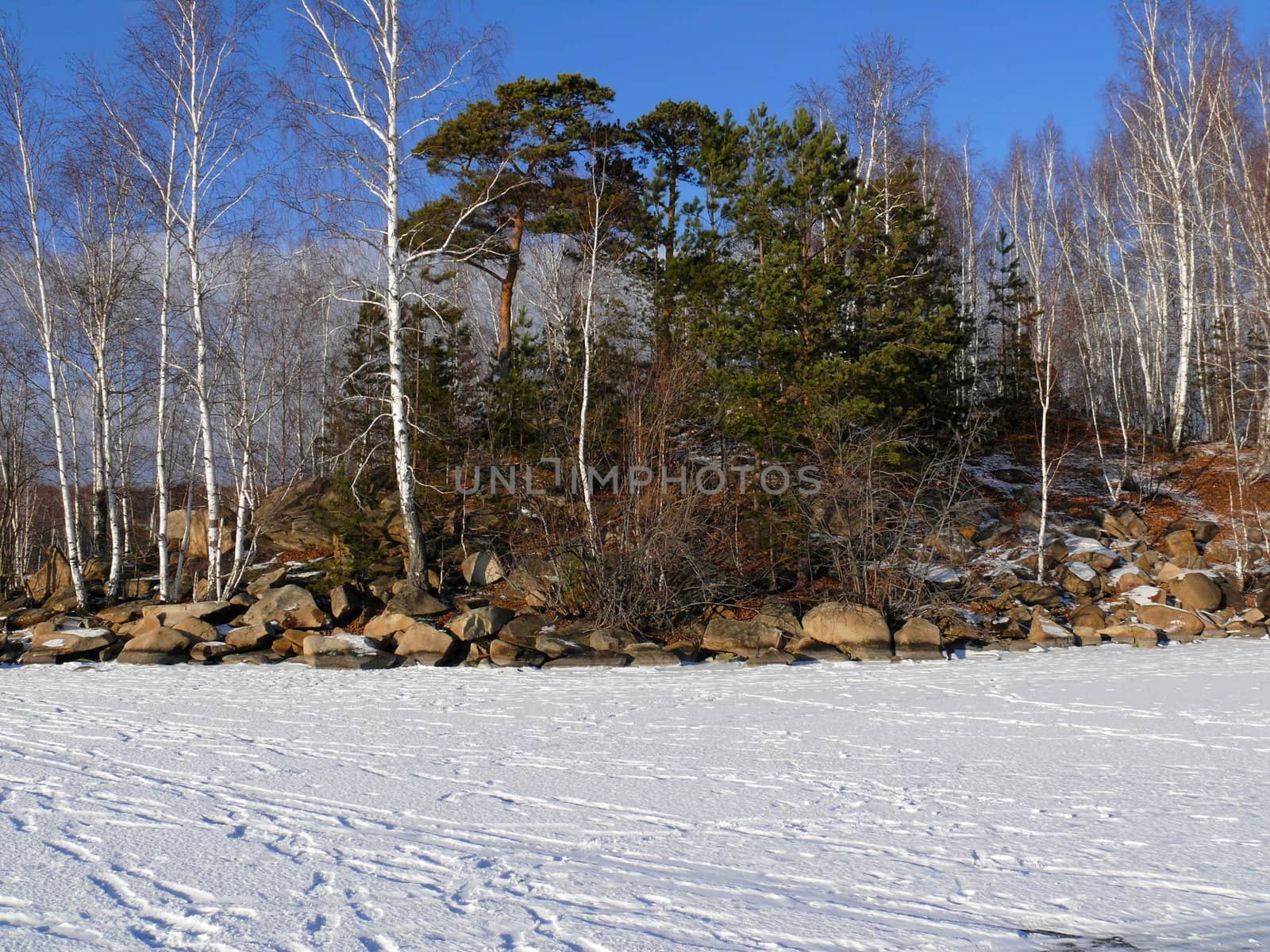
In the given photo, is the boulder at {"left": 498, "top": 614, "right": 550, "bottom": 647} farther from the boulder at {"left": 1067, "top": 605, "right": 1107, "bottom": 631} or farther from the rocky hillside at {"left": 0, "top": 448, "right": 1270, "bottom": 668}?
the boulder at {"left": 1067, "top": 605, "right": 1107, "bottom": 631}

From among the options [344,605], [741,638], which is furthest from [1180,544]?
[344,605]

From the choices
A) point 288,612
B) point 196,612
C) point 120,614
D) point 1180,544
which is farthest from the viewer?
point 1180,544

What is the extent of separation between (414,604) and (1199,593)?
1287 cm

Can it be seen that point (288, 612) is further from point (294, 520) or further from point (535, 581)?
point (294, 520)

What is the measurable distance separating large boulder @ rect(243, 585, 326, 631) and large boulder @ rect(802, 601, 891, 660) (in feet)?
25.2

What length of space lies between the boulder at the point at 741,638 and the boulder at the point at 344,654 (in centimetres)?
463

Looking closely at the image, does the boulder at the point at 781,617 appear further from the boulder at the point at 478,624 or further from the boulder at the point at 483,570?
the boulder at the point at 483,570

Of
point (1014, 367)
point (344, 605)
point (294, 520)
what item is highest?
point (1014, 367)

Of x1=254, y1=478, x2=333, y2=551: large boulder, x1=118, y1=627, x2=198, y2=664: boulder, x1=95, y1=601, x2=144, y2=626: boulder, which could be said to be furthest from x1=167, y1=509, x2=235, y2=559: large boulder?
x1=118, y1=627, x2=198, y2=664: boulder

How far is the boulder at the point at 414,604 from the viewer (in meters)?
13.5

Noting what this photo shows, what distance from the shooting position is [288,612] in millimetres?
13664

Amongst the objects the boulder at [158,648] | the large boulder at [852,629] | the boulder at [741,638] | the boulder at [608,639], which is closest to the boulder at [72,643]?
→ the boulder at [158,648]

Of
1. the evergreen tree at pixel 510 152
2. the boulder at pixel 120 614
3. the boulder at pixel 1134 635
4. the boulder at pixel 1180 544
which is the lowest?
the boulder at pixel 1134 635

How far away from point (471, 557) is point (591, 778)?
9.77 m
